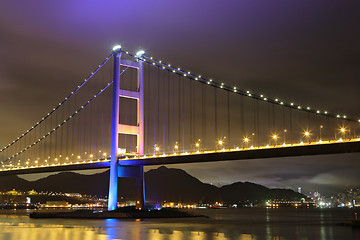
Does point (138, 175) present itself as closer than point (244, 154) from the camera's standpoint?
No

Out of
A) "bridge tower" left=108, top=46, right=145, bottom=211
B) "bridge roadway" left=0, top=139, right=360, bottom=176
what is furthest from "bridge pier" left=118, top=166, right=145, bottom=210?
"bridge roadway" left=0, top=139, right=360, bottom=176

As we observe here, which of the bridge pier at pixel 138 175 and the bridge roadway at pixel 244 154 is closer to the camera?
the bridge roadway at pixel 244 154

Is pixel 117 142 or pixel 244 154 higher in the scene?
pixel 117 142

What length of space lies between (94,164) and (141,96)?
10.2 m

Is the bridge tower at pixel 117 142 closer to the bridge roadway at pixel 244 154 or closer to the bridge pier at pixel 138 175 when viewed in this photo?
the bridge pier at pixel 138 175

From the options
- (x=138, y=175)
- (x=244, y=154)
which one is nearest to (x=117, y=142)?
(x=138, y=175)

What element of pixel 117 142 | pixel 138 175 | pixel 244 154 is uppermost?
pixel 117 142

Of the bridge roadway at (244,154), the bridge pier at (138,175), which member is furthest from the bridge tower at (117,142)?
the bridge roadway at (244,154)

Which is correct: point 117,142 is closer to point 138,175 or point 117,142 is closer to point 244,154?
point 138,175

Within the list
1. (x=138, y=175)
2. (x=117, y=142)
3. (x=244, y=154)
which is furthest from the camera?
(x=138, y=175)

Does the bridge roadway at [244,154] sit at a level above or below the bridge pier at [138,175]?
above

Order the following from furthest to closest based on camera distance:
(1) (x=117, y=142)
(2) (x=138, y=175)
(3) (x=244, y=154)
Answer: (2) (x=138, y=175), (1) (x=117, y=142), (3) (x=244, y=154)

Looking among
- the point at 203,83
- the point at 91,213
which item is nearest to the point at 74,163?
the point at 91,213

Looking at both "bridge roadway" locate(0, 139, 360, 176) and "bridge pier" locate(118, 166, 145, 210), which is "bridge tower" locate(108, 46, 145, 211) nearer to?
"bridge pier" locate(118, 166, 145, 210)
